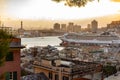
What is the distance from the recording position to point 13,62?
10672 millimetres

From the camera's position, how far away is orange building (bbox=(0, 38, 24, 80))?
34.2 ft

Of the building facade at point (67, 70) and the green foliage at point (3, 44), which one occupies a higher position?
the green foliage at point (3, 44)

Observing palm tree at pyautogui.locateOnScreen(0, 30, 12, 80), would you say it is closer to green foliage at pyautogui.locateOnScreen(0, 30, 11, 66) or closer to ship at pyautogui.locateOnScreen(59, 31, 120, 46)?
green foliage at pyautogui.locateOnScreen(0, 30, 11, 66)

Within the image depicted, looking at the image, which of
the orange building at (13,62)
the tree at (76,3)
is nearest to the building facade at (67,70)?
the orange building at (13,62)

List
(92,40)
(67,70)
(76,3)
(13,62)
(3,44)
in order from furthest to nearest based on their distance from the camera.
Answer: (92,40), (67,70), (13,62), (76,3), (3,44)

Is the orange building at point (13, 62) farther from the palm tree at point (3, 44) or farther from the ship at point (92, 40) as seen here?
the ship at point (92, 40)

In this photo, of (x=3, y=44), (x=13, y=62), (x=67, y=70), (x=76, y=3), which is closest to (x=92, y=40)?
(x=67, y=70)

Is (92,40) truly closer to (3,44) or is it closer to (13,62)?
(13,62)

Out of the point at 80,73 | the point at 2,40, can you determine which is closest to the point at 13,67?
the point at 2,40

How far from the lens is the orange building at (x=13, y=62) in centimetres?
1042

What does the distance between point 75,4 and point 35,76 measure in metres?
11.5

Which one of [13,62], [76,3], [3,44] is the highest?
[76,3]

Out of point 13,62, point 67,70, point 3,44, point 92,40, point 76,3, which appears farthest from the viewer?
point 92,40

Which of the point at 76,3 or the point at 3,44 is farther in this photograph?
the point at 76,3
